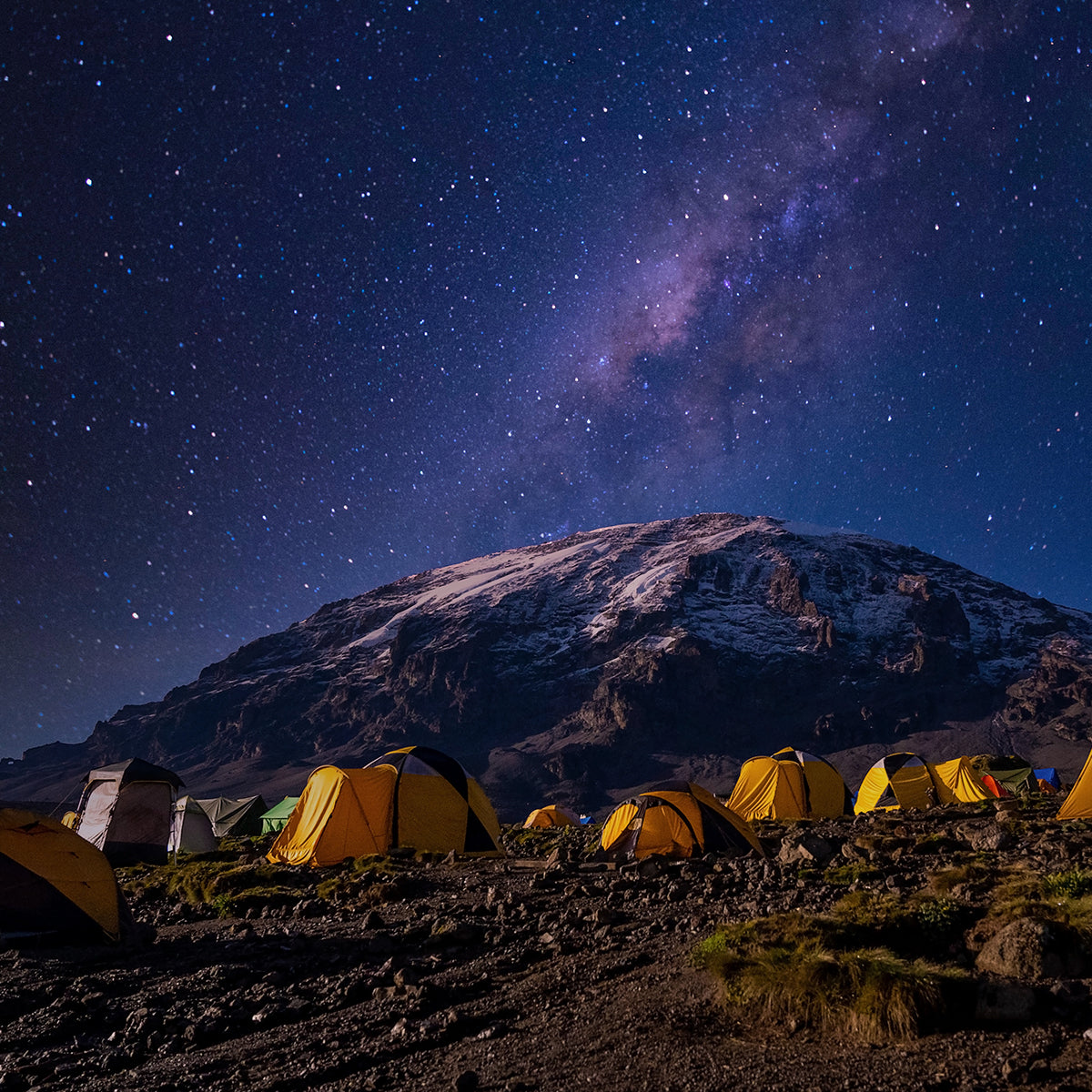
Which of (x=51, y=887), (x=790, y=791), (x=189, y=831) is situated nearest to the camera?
(x=51, y=887)

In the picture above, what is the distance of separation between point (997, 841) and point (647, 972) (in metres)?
12.1

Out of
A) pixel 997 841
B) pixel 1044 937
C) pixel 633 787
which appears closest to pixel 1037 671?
pixel 633 787

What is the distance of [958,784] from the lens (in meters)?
40.8

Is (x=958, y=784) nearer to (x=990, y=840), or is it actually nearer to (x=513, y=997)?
(x=990, y=840)

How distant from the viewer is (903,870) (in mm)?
12461

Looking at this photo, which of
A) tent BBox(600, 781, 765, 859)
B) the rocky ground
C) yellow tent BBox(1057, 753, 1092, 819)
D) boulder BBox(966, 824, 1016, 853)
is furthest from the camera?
yellow tent BBox(1057, 753, 1092, 819)

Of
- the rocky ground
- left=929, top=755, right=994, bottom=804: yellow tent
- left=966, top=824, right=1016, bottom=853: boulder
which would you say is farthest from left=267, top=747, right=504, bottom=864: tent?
left=929, top=755, right=994, bottom=804: yellow tent

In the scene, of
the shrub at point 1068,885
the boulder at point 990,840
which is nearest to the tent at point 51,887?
the shrub at point 1068,885

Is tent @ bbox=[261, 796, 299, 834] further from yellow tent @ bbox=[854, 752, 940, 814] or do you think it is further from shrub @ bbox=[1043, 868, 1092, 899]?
shrub @ bbox=[1043, 868, 1092, 899]

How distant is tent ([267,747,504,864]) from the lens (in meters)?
19.6

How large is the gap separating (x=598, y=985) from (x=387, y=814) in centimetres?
1422

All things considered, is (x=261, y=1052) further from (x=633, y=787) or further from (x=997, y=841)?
(x=633, y=787)

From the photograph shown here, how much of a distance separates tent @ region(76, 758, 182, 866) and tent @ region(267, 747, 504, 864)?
6.76m

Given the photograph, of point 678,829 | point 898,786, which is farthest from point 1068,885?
point 898,786
